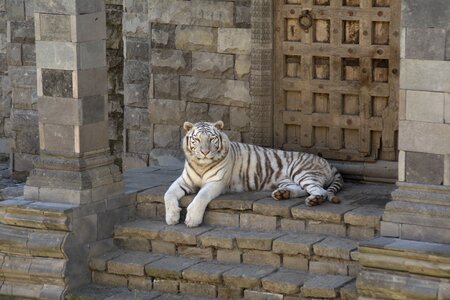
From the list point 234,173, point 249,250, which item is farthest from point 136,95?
point 249,250

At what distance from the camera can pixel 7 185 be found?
15836 mm

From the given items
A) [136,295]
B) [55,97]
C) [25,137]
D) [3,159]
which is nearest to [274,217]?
[136,295]

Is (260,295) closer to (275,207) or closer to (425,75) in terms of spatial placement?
(275,207)

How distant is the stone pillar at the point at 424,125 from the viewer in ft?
35.0

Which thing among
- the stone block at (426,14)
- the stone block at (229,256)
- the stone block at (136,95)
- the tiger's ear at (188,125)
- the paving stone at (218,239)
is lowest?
the stone block at (229,256)

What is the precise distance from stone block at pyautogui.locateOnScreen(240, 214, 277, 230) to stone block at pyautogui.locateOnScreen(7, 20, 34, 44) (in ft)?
14.6

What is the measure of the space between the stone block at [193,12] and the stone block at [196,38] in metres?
0.06

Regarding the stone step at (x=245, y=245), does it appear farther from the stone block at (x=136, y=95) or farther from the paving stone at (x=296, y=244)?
the stone block at (x=136, y=95)

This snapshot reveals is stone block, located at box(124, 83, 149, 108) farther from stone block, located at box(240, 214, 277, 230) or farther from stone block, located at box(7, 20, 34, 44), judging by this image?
stone block, located at box(240, 214, 277, 230)

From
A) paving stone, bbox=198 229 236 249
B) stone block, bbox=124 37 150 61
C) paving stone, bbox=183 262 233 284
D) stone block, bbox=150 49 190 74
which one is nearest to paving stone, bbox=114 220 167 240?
paving stone, bbox=198 229 236 249

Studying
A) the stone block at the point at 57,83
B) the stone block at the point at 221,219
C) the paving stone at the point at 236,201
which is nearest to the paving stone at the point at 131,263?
the stone block at the point at 221,219

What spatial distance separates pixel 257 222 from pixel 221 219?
0.37 metres

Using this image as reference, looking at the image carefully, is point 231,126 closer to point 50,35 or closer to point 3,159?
point 50,35

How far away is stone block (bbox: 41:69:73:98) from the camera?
1241 centimetres
